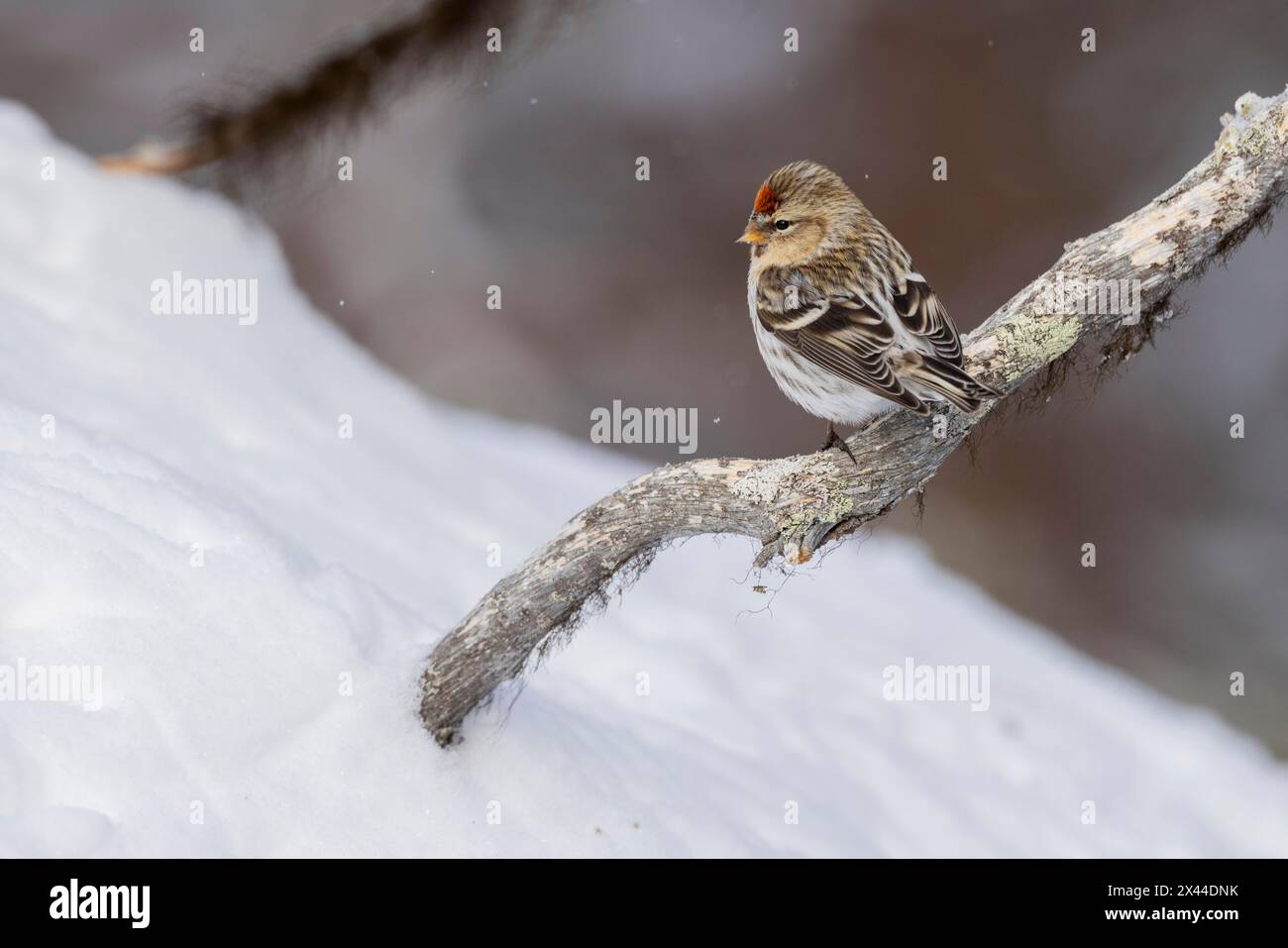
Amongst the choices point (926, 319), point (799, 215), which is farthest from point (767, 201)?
point (926, 319)

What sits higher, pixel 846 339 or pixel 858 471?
pixel 846 339

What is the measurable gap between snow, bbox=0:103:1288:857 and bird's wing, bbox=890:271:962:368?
1529mm

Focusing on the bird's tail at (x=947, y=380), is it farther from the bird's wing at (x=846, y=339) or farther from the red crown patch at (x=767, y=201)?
the red crown patch at (x=767, y=201)

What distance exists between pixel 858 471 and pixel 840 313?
1.38ft

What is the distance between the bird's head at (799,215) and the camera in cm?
298

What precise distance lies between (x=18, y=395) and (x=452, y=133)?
152 inches

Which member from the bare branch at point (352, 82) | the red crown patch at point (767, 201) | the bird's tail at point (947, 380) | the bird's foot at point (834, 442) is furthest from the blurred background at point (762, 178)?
the bird's tail at point (947, 380)

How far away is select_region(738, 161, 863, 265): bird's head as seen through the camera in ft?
9.77

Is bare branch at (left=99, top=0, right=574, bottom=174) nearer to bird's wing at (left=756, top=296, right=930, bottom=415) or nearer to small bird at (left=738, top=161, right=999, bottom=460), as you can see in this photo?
small bird at (left=738, top=161, right=999, bottom=460)

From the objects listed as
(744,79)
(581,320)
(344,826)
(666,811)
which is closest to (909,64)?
(744,79)

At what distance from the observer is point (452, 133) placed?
688 centimetres

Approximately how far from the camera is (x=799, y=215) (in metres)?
2.98

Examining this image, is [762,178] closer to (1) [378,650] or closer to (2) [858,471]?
(2) [858,471]

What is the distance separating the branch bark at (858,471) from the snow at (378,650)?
0.37 m
